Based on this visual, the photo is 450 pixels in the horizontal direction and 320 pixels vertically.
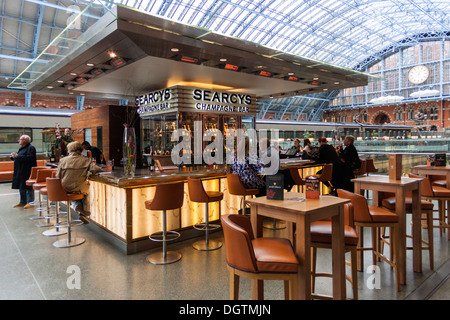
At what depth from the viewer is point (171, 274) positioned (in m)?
3.17

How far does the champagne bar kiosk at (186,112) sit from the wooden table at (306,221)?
552 cm

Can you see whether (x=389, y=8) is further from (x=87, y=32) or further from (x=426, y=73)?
(x=87, y=32)

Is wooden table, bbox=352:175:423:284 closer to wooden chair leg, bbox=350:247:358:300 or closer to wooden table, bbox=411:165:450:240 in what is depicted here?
wooden chair leg, bbox=350:247:358:300

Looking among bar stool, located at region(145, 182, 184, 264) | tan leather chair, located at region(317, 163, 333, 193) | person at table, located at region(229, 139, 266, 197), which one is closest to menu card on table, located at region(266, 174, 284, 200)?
bar stool, located at region(145, 182, 184, 264)

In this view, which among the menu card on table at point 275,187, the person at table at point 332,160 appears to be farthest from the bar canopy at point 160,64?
the menu card on table at point 275,187

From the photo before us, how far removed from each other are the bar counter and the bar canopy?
6.39 ft

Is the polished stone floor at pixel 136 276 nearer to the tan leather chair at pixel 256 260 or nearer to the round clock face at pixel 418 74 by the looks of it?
the tan leather chair at pixel 256 260

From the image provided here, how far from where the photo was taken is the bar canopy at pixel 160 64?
405 cm

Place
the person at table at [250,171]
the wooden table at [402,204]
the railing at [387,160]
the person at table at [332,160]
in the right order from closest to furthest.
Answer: the wooden table at [402,204]
the person at table at [250,171]
the person at table at [332,160]
the railing at [387,160]

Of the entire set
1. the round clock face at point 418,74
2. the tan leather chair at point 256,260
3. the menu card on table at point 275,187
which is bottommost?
the tan leather chair at point 256,260

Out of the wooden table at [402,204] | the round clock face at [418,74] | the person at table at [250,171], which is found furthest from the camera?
the round clock face at [418,74]

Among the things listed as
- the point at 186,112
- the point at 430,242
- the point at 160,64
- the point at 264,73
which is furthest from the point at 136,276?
the point at 186,112
